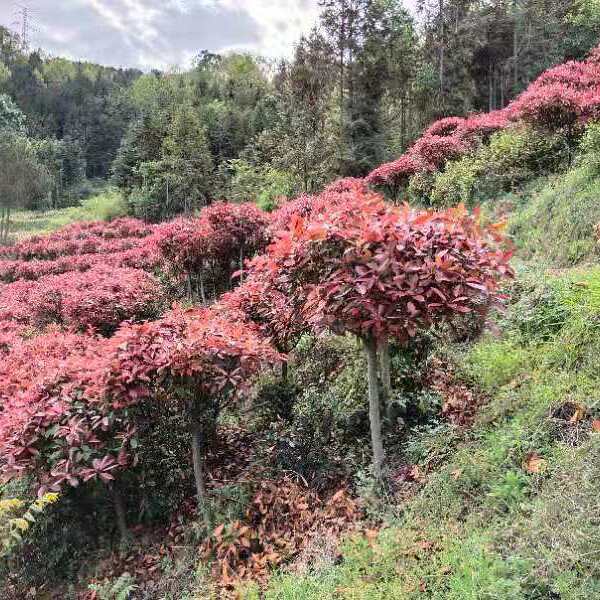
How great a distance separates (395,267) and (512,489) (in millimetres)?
1261

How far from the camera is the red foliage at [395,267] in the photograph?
105 inches

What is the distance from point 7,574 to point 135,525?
851mm

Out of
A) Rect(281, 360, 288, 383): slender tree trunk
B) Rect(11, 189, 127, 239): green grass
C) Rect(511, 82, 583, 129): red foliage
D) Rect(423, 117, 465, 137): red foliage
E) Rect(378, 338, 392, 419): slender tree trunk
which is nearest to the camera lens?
Rect(378, 338, 392, 419): slender tree trunk

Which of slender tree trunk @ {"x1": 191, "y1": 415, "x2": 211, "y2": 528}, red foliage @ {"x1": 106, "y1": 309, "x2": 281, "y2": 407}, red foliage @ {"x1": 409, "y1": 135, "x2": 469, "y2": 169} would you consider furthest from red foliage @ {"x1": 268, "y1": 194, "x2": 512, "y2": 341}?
red foliage @ {"x1": 409, "y1": 135, "x2": 469, "y2": 169}

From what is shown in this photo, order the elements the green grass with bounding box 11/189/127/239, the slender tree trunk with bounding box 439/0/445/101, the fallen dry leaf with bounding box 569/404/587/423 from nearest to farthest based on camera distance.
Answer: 1. the fallen dry leaf with bounding box 569/404/587/423
2. the slender tree trunk with bounding box 439/0/445/101
3. the green grass with bounding box 11/189/127/239

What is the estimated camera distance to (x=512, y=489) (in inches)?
103

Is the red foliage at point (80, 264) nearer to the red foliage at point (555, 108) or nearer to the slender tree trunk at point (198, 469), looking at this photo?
the slender tree trunk at point (198, 469)

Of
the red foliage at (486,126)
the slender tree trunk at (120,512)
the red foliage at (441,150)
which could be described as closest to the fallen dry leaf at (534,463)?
the slender tree trunk at (120,512)

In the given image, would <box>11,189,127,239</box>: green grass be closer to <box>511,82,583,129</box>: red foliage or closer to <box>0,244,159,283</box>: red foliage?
<box>0,244,159,283</box>: red foliage

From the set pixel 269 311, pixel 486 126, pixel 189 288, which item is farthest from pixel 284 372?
pixel 486 126

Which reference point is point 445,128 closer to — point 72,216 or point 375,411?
point 375,411

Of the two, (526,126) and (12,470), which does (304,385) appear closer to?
(12,470)

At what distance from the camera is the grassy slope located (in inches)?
85.7

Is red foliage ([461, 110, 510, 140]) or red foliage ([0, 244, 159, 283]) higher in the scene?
red foliage ([461, 110, 510, 140])
